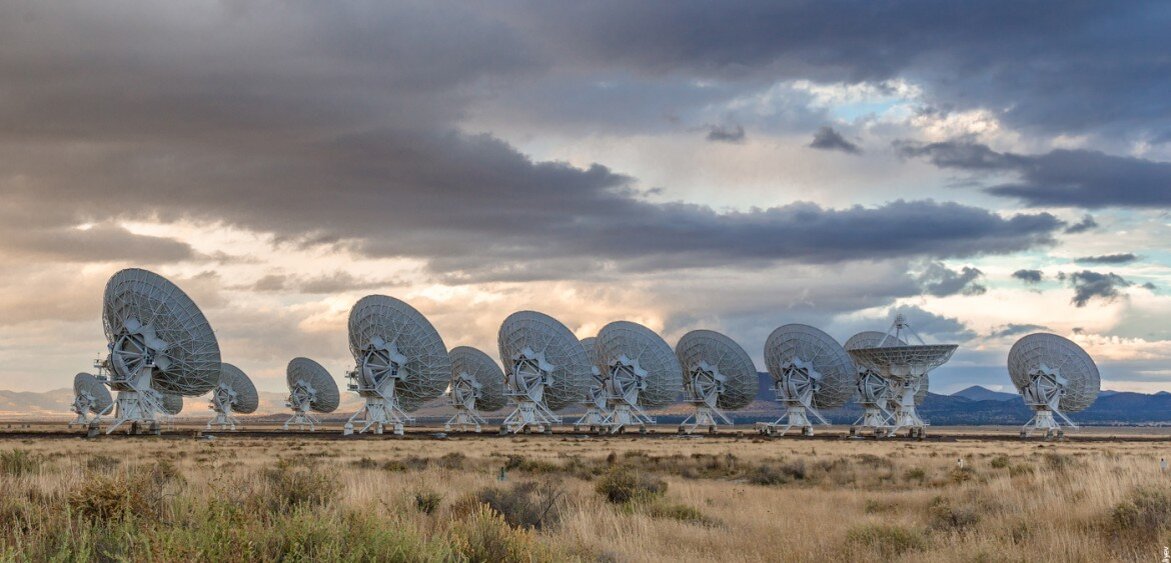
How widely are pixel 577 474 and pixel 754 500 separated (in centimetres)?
1010

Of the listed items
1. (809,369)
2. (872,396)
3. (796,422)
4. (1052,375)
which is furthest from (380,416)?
(1052,375)

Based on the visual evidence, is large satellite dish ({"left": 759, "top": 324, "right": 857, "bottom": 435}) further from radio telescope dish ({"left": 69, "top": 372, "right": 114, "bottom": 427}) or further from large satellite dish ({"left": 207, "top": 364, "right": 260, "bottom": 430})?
radio telescope dish ({"left": 69, "top": 372, "right": 114, "bottom": 427})

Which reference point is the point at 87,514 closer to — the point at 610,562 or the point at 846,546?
the point at 610,562

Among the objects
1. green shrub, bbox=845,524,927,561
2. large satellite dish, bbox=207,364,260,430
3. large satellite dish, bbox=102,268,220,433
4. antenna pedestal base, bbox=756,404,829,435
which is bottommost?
antenna pedestal base, bbox=756,404,829,435

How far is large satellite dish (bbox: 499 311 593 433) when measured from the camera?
104 meters

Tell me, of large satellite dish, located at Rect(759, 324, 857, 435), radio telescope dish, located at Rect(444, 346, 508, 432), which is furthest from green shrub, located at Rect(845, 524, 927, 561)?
radio telescope dish, located at Rect(444, 346, 508, 432)

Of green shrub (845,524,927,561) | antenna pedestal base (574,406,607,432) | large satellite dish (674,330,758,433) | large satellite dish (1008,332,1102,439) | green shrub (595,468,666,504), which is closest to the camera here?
green shrub (845,524,927,561)

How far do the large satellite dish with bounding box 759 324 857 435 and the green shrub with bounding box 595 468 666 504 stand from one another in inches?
3565

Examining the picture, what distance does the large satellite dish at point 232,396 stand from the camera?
140 m

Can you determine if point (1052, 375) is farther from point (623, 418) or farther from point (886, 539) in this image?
point (886, 539)

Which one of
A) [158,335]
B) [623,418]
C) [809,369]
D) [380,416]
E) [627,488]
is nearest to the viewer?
[627,488]

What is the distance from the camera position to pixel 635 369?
111625 mm

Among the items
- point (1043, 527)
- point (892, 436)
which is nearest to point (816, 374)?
point (892, 436)

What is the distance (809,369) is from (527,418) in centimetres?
3341
